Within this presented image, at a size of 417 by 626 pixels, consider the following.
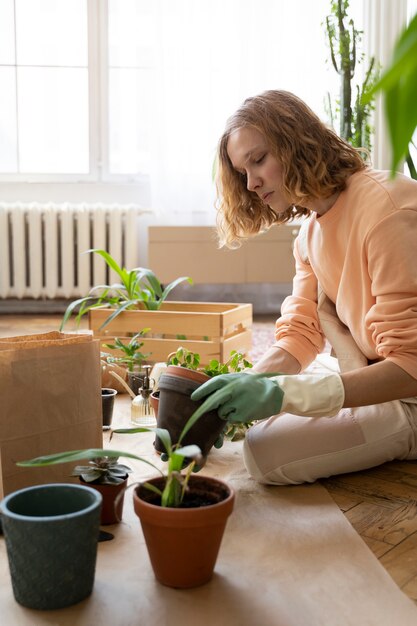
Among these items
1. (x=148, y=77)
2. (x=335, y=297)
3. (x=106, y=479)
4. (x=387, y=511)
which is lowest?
(x=387, y=511)

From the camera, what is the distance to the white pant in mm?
1500

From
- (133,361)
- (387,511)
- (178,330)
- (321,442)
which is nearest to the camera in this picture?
(387,511)

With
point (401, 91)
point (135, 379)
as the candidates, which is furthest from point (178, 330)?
point (401, 91)

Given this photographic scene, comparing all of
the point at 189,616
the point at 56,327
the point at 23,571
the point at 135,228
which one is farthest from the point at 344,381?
the point at 135,228

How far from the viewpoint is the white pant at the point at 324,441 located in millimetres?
1500

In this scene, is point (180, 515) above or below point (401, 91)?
below

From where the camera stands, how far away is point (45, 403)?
1.29 meters

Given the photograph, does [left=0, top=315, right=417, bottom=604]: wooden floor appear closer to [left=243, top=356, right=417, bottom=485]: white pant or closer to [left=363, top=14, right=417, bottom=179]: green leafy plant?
[left=243, top=356, right=417, bottom=485]: white pant

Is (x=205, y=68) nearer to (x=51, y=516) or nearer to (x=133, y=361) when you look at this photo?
(x=133, y=361)

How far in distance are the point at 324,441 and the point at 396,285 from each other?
0.35m

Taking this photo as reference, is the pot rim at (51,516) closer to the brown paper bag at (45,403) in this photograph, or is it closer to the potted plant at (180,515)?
the potted plant at (180,515)

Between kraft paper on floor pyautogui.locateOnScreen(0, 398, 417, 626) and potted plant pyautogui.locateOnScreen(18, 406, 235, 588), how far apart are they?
0.11 feet

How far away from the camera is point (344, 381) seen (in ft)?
4.63

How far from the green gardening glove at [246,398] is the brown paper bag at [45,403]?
0.20 m
